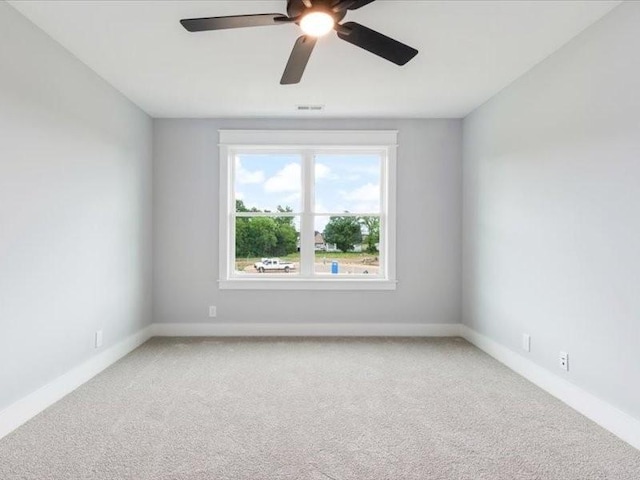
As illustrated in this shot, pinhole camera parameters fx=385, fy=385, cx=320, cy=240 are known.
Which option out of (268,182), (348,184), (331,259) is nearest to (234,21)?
(268,182)

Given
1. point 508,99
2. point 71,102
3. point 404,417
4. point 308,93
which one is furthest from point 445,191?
point 71,102

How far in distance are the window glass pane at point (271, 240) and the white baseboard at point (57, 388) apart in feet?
4.65

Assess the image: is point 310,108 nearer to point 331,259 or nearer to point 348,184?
point 348,184

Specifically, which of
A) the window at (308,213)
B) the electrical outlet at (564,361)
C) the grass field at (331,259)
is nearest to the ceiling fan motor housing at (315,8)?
the window at (308,213)

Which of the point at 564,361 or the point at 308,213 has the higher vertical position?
the point at 308,213

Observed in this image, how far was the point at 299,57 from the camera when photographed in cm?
230

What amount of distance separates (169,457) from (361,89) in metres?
3.11

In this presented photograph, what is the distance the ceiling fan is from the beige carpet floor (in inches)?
86.7

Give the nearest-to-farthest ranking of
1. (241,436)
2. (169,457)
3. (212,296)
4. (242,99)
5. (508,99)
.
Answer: (169,457)
(241,436)
(508,99)
(242,99)
(212,296)

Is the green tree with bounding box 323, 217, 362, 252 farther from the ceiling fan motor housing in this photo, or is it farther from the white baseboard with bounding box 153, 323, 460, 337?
the ceiling fan motor housing

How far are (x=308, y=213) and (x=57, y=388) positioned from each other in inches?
110

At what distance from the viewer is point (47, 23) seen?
2.42 meters

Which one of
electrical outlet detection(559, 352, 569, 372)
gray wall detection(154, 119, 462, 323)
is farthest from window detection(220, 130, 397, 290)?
electrical outlet detection(559, 352, 569, 372)

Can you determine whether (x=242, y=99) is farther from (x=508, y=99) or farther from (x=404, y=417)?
(x=404, y=417)
